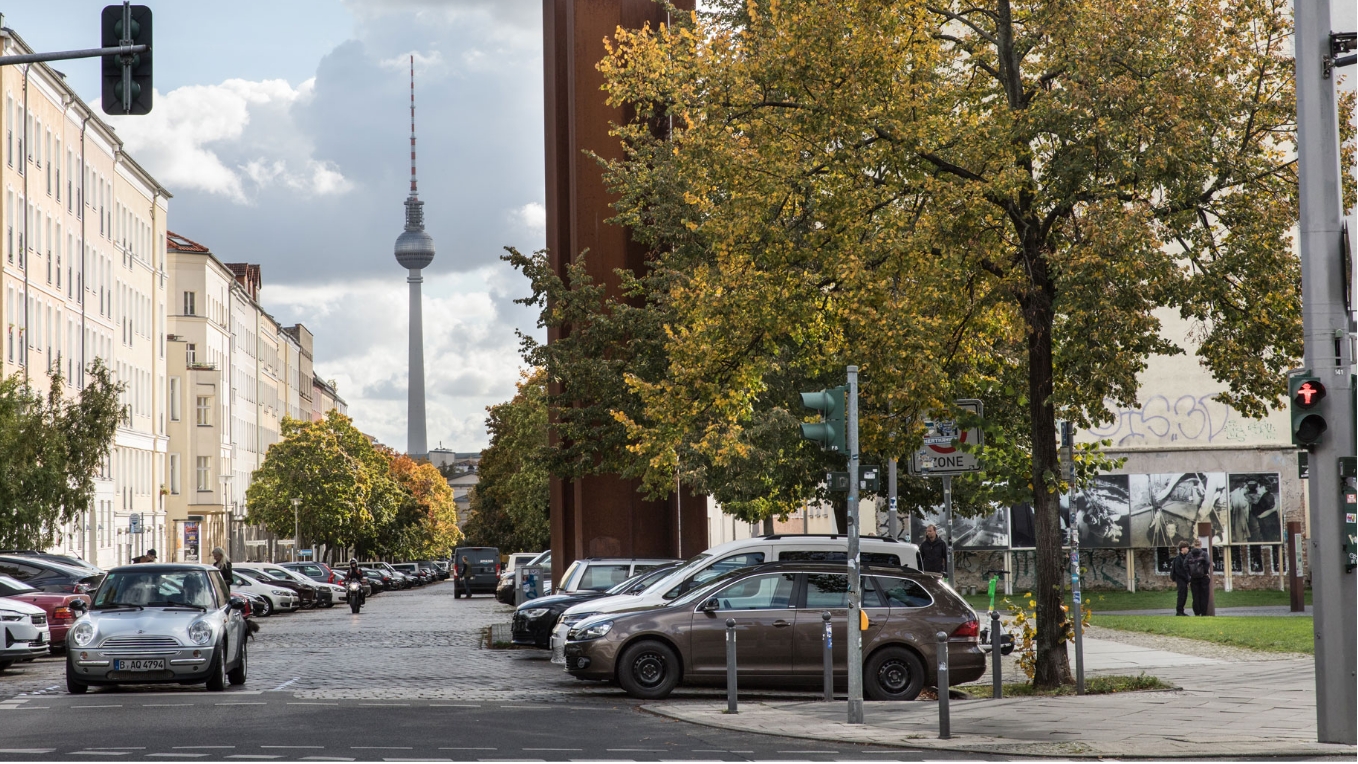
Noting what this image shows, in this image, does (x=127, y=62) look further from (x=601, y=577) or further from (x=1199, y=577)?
(x=1199, y=577)

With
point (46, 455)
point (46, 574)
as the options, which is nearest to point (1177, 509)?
point (46, 455)

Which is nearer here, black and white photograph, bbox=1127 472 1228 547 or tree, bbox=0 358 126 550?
tree, bbox=0 358 126 550

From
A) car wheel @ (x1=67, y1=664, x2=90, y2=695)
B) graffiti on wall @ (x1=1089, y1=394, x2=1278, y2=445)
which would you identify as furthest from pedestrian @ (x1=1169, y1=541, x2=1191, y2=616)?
car wheel @ (x1=67, y1=664, x2=90, y2=695)

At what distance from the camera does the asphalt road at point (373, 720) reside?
1343cm

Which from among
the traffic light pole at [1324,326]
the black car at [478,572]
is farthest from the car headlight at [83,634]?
the black car at [478,572]

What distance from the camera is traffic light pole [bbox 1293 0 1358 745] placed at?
529 inches

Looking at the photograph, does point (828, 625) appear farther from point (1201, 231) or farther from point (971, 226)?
point (1201, 231)

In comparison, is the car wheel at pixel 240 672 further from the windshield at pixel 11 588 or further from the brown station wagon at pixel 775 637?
the windshield at pixel 11 588

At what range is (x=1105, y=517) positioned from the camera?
4872 centimetres

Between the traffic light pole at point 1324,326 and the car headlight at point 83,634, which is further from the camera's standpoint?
the car headlight at point 83,634

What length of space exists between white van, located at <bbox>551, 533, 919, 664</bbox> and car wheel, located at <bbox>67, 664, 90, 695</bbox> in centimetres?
575

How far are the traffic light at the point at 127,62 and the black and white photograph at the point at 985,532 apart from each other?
118 ft

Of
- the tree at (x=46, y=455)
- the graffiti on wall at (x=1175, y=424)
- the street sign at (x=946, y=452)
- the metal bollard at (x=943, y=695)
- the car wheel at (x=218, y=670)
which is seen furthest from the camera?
the graffiti on wall at (x=1175, y=424)

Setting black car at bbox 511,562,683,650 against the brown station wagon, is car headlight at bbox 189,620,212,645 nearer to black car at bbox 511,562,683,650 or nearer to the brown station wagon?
the brown station wagon
